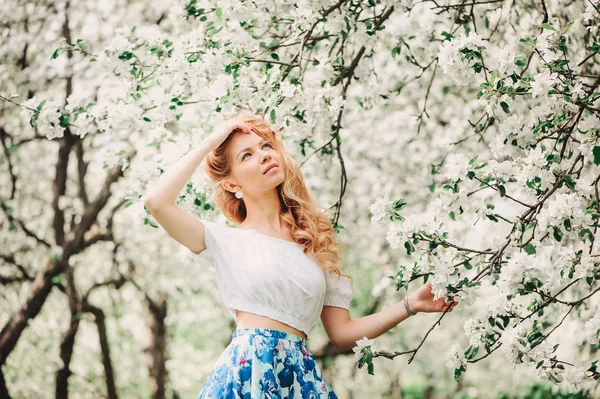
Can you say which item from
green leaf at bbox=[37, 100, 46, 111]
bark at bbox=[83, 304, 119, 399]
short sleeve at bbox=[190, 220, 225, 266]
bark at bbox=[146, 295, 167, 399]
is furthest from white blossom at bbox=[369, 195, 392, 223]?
bark at bbox=[146, 295, 167, 399]

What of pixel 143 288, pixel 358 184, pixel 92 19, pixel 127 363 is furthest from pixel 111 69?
pixel 127 363

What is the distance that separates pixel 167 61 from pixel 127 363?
7.91m

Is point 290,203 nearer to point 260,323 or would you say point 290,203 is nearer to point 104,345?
point 260,323

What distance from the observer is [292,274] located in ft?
7.70

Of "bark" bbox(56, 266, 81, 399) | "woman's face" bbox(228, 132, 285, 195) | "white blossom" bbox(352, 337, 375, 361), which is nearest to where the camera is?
"white blossom" bbox(352, 337, 375, 361)

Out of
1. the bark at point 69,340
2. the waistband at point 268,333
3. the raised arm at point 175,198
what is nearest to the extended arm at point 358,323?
the waistband at point 268,333

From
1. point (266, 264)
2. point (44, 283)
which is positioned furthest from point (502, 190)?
point (44, 283)

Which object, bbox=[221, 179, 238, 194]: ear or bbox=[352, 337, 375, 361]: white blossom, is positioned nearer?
bbox=[352, 337, 375, 361]: white blossom

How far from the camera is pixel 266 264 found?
2.33 metres

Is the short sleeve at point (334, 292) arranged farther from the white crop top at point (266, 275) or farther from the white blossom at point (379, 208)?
the white blossom at point (379, 208)

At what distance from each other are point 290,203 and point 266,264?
1.28 ft

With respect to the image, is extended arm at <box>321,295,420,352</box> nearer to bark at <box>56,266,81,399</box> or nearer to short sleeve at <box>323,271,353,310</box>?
short sleeve at <box>323,271,353,310</box>

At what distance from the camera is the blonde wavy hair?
2.54 meters

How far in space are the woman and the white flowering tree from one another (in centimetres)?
21
